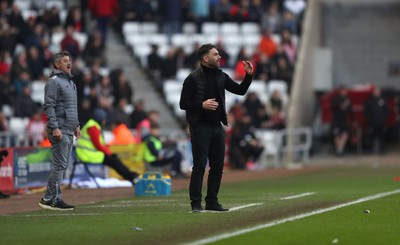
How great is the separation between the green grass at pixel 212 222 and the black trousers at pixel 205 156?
1.17 ft

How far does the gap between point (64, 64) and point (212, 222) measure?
3.71 metres

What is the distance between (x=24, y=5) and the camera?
34.3m

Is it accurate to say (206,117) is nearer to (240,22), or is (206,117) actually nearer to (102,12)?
(102,12)

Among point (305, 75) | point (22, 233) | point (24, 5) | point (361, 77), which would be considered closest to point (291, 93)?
point (305, 75)

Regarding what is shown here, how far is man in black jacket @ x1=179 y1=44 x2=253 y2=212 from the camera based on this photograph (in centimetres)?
1505

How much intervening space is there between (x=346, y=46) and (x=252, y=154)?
9.02 meters

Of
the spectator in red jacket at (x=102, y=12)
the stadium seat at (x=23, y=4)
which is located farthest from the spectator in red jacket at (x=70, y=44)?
the stadium seat at (x=23, y=4)

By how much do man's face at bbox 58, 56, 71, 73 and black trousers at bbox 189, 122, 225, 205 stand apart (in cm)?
200

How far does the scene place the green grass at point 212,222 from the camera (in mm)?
11883


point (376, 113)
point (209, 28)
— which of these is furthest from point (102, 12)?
point (376, 113)

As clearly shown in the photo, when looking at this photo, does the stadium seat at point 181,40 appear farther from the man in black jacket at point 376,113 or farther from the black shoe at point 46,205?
the black shoe at point 46,205

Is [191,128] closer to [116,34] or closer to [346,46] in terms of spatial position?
[116,34]

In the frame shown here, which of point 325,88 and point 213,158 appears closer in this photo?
point 213,158

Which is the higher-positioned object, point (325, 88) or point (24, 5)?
point (24, 5)
